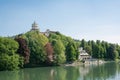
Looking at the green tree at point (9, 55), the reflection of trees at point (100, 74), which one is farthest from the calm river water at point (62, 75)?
the green tree at point (9, 55)

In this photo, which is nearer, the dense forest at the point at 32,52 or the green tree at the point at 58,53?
the dense forest at the point at 32,52

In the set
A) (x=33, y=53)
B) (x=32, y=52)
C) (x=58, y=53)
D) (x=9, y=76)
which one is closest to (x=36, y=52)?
(x=33, y=53)

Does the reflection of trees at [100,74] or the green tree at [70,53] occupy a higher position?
the green tree at [70,53]

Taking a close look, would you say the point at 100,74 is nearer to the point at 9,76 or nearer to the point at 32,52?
the point at 9,76

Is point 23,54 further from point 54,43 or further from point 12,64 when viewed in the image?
point 54,43

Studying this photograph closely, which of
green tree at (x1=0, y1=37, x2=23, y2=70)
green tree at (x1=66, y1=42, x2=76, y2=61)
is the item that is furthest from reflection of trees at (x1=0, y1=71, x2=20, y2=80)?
green tree at (x1=66, y1=42, x2=76, y2=61)

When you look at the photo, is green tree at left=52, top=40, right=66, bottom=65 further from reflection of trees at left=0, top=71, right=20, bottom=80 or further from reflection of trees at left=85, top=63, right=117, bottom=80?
reflection of trees at left=0, top=71, right=20, bottom=80

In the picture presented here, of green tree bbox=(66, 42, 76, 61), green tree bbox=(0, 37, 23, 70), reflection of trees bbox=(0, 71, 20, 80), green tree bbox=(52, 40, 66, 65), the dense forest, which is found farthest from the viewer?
green tree bbox=(66, 42, 76, 61)

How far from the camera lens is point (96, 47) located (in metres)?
124

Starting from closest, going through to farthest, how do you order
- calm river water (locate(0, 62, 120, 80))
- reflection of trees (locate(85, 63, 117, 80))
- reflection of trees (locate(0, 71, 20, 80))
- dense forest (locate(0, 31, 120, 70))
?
calm river water (locate(0, 62, 120, 80)) → reflection of trees (locate(85, 63, 117, 80)) → reflection of trees (locate(0, 71, 20, 80)) → dense forest (locate(0, 31, 120, 70))

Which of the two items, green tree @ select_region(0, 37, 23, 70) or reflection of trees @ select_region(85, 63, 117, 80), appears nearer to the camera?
reflection of trees @ select_region(85, 63, 117, 80)

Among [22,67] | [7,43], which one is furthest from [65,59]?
[7,43]

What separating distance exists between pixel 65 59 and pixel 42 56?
35.8ft

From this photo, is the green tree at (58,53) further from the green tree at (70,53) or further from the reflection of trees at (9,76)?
the reflection of trees at (9,76)
